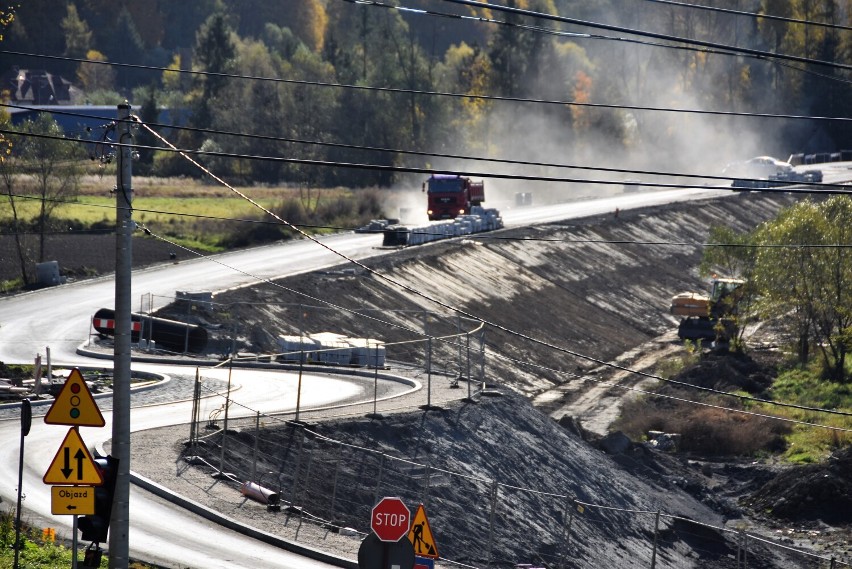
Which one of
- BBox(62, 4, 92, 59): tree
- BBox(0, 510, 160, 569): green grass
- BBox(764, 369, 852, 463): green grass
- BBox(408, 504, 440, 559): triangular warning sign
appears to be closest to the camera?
BBox(408, 504, 440, 559): triangular warning sign

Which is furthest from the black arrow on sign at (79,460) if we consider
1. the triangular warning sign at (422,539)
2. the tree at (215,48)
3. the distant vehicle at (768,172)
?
the tree at (215,48)

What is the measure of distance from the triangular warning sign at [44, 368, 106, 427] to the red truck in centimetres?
5836

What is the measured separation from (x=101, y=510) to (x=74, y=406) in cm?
129

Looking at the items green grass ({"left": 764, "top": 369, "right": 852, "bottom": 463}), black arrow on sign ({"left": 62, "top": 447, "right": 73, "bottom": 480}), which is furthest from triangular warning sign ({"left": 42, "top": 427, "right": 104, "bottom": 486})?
green grass ({"left": 764, "top": 369, "right": 852, "bottom": 463})

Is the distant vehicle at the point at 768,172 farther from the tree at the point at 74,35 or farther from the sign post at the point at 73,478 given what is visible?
the sign post at the point at 73,478

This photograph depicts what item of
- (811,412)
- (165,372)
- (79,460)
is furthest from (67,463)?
(811,412)

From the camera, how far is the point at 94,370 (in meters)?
36.6

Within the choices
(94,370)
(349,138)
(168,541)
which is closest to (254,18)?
(349,138)

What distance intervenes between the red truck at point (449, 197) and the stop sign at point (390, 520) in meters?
59.6

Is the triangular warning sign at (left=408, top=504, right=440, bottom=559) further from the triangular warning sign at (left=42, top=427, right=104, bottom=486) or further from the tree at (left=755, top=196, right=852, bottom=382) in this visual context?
the tree at (left=755, top=196, right=852, bottom=382)

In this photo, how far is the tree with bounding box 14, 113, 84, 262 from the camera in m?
56.4

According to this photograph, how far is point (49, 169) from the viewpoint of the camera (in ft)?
186

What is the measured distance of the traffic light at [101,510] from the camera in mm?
15875

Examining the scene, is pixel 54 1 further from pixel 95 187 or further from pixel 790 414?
pixel 790 414
